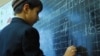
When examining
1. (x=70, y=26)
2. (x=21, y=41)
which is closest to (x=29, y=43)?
(x=21, y=41)

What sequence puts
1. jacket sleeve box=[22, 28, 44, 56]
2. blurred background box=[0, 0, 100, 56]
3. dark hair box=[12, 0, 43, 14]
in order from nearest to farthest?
jacket sleeve box=[22, 28, 44, 56] < dark hair box=[12, 0, 43, 14] < blurred background box=[0, 0, 100, 56]

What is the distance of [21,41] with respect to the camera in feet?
3.48

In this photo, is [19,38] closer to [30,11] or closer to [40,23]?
[30,11]

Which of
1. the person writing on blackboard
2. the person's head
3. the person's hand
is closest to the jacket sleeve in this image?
the person writing on blackboard

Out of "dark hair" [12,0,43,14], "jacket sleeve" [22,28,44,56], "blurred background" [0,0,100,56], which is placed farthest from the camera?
"blurred background" [0,0,100,56]

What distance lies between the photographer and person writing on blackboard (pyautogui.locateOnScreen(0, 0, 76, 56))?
41.6 inches

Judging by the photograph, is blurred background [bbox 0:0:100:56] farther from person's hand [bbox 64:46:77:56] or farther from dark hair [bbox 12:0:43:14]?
dark hair [bbox 12:0:43:14]

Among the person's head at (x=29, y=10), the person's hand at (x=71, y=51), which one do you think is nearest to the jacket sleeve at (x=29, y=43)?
the person's head at (x=29, y=10)

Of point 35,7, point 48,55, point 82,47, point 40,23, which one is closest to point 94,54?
point 82,47

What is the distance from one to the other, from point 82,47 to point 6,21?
128 cm

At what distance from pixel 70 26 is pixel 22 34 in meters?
0.53

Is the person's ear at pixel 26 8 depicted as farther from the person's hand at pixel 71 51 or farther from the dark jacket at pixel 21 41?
the person's hand at pixel 71 51

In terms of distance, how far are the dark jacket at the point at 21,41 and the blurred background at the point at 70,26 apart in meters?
0.36

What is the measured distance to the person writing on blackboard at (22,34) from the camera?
41.6 inches
